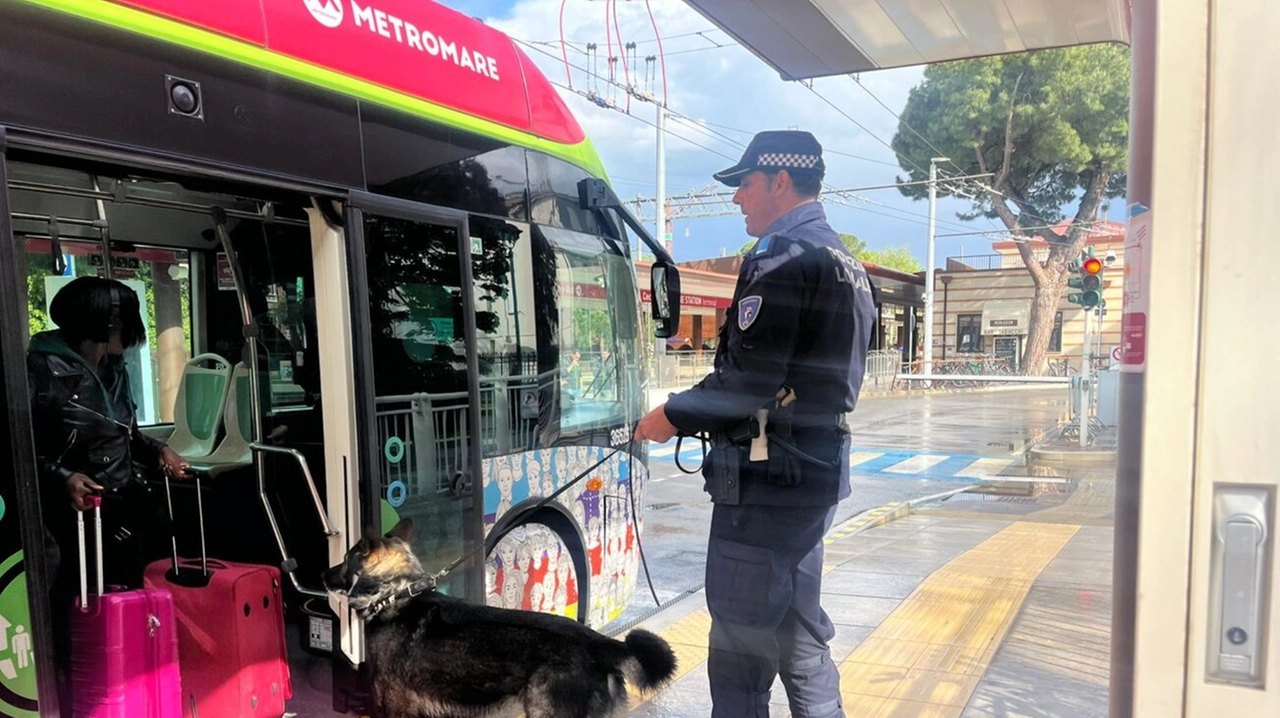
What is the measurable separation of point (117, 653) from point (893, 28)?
11.3 feet

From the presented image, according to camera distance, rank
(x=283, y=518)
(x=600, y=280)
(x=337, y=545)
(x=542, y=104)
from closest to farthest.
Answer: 1. (x=337, y=545)
2. (x=283, y=518)
3. (x=542, y=104)
4. (x=600, y=280)

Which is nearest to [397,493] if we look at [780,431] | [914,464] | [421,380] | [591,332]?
[421,380]

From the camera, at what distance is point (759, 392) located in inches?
97.3

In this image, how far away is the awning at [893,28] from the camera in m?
2.54

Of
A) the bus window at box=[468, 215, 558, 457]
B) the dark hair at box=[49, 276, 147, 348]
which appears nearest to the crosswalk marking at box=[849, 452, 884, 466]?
the bus window at box=[468, 215, 558, 457]

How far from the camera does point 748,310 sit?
251 cm

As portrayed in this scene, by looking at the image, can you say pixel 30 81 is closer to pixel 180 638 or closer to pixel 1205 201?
pixel 180 638

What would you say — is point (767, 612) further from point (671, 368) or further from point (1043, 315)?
point (671, 368)

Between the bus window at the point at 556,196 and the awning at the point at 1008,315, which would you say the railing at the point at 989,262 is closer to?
the awning at the point at 1008,315

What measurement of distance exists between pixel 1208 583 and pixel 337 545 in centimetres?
270

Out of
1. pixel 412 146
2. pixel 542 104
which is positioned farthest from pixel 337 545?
pixel 542 104

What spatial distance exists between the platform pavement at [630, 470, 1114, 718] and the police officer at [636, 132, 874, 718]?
599 millimetres

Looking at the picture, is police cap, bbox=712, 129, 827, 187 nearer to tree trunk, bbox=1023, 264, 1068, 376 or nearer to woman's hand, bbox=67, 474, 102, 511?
tree trunk, bbox=1023, 264, 1068, 376

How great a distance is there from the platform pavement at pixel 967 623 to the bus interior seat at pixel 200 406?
245cm
